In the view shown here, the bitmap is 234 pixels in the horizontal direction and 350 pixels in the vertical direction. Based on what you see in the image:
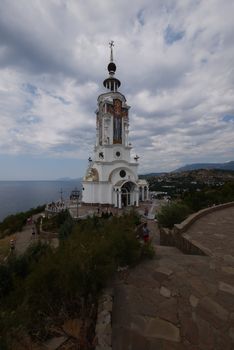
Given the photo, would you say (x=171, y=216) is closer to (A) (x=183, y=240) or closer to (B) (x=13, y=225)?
(A) (x=183, y=240)

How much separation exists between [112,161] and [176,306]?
91.1 ft

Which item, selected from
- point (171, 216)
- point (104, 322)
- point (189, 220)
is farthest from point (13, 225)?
point (104, 322)

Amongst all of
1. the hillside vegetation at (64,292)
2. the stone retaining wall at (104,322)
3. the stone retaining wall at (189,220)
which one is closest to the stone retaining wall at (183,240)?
the stone retaining wall at (189,220)

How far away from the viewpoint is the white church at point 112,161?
30.6m

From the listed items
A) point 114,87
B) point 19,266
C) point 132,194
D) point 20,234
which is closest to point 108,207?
point 132,194

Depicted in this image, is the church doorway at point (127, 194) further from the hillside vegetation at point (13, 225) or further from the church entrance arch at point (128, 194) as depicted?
the hillside vegetation at point (13, 225)

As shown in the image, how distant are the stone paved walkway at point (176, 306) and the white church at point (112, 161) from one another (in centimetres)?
2409

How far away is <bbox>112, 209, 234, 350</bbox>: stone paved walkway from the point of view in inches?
139

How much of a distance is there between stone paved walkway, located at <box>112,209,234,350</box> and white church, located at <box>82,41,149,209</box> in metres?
24.1


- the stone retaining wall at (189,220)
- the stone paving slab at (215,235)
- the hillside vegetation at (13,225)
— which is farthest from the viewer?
the hillside vegetation at (13,225)

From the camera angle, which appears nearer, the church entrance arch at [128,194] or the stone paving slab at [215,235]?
the stone paving slab at [215,235]

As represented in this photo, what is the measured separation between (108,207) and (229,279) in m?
24.8

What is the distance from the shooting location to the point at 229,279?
5129mm

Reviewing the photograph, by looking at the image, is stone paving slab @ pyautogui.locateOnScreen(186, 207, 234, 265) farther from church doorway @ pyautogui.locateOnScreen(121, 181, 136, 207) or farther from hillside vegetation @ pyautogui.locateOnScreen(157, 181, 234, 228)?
church doorway @ pyautogui.locateOnScreen(121, 181, 136, 207)
